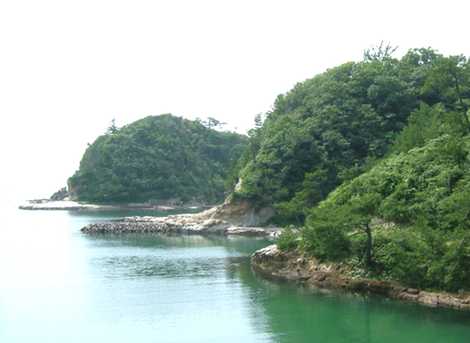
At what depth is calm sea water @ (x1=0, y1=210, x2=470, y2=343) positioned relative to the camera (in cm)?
3484

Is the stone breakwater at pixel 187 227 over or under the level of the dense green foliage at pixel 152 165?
under

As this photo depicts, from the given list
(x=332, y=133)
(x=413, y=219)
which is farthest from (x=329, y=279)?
(x=332, y=133)

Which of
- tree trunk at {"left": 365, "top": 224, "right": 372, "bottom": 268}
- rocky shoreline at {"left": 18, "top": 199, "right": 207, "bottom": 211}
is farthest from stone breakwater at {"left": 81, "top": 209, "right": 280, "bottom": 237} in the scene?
rocky shoreline at {"left": 18, "top": 199, "right": 207, "bottom": 211}

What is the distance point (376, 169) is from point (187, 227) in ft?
131

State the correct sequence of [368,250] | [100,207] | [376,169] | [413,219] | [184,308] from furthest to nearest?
1. [100,207]
2. [376,169]
3. [413,219]
4. [368,250]
5. [184,308]

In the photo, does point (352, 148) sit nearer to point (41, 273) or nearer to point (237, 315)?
Result: point (41, 273)

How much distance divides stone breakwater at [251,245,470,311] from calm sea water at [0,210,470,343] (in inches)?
43.8

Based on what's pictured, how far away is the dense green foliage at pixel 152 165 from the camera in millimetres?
153750

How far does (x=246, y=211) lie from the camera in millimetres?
87562

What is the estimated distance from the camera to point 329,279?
46.0 metres

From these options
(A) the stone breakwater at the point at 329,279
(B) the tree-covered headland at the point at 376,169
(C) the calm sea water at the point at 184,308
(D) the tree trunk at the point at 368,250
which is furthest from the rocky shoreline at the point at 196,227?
(D) the tree trunk at the point at 368,250

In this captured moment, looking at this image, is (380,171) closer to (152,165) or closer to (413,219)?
(413,219)

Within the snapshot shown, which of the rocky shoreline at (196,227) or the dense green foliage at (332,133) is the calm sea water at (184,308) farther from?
the dense green foliage at (332,133)

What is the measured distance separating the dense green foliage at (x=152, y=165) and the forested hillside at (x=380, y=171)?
53773mm
